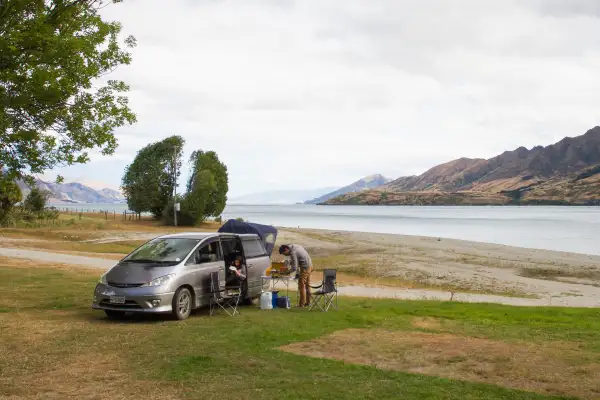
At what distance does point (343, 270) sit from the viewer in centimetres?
2998

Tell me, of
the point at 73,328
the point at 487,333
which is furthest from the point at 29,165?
the point at 487,333

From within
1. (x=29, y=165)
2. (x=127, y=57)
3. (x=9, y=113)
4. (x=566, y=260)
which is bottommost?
(x=566, y=260)

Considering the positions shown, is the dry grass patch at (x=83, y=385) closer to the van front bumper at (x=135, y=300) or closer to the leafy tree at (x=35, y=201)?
the van front bumper at (x=135, y=300)

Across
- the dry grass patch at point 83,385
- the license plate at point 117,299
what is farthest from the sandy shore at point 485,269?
the dry grass patch at point 83,385

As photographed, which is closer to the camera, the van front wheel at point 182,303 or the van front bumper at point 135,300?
the van front bumper at point 135,300

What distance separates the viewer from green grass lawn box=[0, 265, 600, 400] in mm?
6609

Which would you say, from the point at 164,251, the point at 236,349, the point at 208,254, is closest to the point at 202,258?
the point at 208,254

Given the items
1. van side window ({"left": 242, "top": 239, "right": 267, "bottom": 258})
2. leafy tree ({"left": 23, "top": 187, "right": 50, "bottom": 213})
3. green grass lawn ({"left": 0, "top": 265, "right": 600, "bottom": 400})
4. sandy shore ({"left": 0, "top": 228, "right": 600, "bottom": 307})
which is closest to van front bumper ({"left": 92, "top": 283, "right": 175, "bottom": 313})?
green grass lawn ({"left": 0, "top": 265, "right": 600, "bottom": 400})

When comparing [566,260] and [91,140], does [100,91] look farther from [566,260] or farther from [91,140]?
[566,260]

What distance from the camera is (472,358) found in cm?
813

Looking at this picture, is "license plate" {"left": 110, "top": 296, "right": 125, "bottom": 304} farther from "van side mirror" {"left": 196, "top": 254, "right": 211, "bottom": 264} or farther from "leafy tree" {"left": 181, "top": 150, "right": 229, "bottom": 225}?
"leafy tree" {"left": 181, "top": 150, "right": 229, "bottom": 225}

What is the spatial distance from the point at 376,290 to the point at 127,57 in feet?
38.4

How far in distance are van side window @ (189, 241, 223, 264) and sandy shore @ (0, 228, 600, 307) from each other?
7001mm

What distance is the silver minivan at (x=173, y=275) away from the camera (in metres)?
11.3
